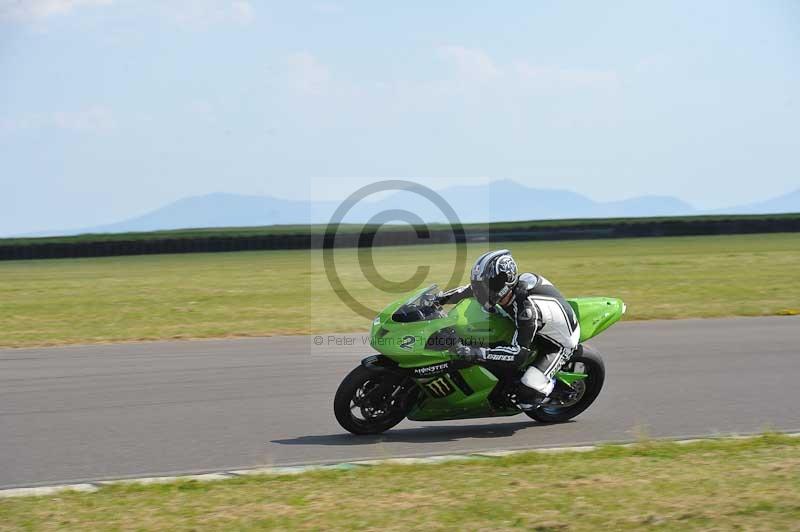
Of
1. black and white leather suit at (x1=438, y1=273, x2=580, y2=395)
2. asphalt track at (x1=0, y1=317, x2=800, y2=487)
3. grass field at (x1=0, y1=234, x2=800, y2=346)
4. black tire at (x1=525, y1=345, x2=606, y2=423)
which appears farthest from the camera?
grass field at (x1=0, y1=234, x2=800, y2=346)

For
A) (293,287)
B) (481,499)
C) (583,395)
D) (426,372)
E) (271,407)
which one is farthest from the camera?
(293,287)

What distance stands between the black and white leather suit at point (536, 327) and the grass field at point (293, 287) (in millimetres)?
7788

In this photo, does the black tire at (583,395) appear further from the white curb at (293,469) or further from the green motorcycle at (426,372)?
the white curb at (293,469)

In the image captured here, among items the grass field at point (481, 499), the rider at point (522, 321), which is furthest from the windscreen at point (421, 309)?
the grass field at point (481, 499)

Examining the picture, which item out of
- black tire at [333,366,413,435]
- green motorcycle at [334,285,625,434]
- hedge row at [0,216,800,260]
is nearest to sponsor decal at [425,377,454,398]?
green motorcycle at [334,285,625,434]

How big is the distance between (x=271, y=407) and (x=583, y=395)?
2907mm

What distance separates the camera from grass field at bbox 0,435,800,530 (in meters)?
5.03

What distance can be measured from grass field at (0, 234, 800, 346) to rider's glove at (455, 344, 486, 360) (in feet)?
26.2

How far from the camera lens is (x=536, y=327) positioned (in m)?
7.89

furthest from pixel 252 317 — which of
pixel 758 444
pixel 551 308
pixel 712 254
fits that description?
pixel 712 254

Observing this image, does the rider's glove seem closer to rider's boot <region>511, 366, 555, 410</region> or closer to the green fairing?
the green fairing

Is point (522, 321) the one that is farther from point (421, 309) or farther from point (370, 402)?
point (370, 402)

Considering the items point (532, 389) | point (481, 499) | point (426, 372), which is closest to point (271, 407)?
point (426, 372)

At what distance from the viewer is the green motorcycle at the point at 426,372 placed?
761cm
